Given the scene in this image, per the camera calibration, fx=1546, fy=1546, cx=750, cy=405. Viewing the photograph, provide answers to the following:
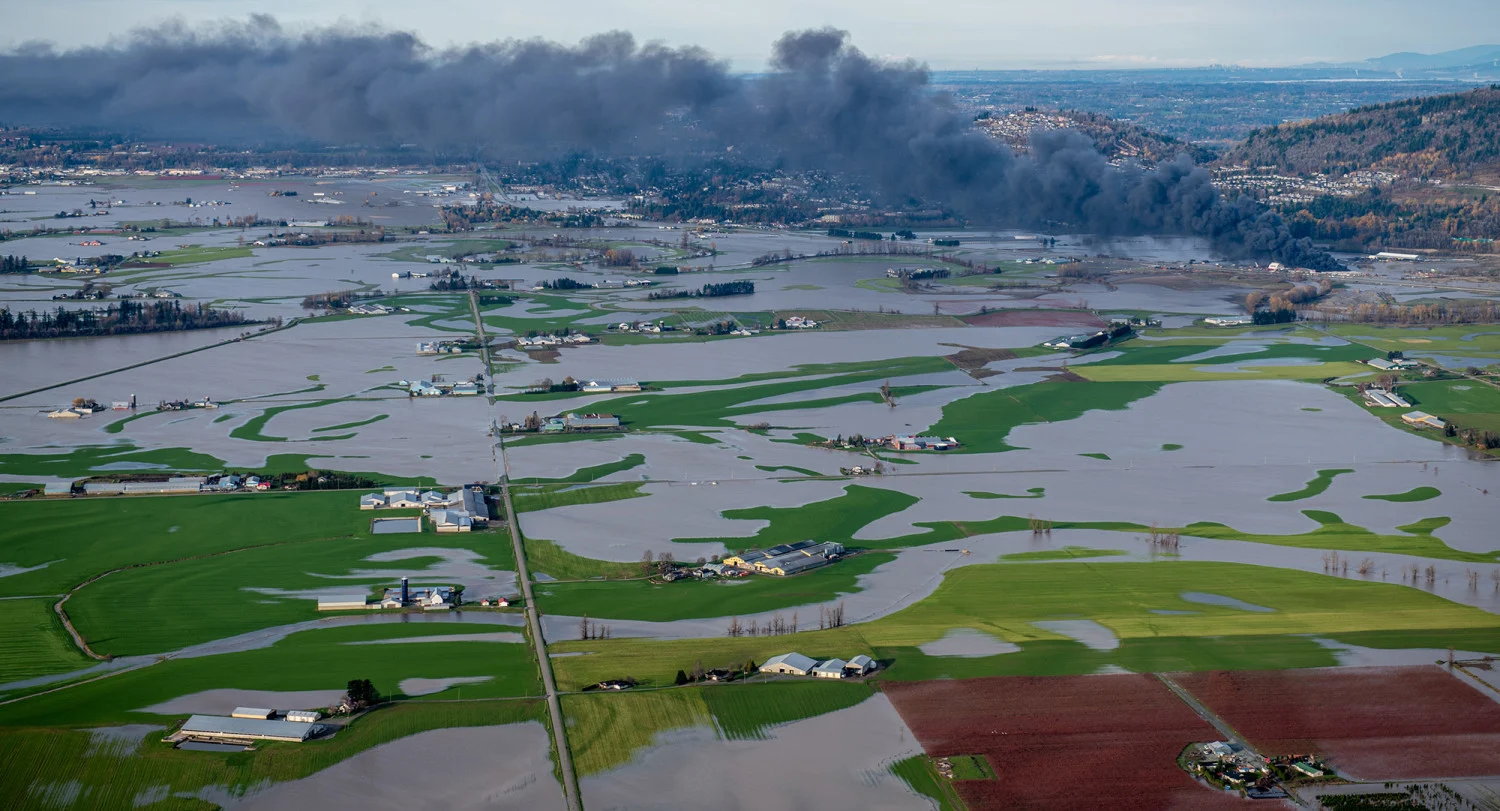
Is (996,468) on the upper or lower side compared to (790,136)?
lower

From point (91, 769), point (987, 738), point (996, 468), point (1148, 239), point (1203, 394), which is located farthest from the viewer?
point (1148, 239)

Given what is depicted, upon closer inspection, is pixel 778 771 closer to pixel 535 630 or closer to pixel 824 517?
pixel 535 630

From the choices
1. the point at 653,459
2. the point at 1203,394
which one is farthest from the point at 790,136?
the point at 653,459

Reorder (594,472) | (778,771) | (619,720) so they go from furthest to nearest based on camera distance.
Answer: (594,472) < (619,720) < (778,771)

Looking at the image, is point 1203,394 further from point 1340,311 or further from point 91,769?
point 91,769

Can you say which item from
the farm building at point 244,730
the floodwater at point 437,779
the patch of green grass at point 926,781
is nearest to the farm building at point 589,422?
the floodwater at point 437,779

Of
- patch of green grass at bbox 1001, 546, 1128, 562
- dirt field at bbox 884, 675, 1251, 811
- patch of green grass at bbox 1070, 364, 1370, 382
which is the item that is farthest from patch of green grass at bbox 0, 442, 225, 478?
patch of green grass at bbox 1070, 364, 1370, 382

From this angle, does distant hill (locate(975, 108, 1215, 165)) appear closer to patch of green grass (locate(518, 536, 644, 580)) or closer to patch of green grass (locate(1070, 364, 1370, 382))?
patch of green grass (locate(1070, 364, 1370, 382))

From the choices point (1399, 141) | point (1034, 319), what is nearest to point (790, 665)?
point (1034, 319)
